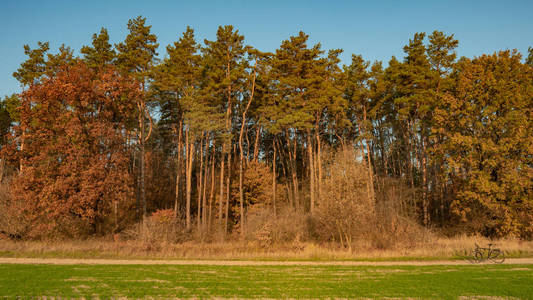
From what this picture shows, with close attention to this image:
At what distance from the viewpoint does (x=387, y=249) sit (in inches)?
671

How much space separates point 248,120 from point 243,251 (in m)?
18.4

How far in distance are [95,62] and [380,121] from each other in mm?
29963

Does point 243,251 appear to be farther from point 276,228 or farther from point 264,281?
point 264,281

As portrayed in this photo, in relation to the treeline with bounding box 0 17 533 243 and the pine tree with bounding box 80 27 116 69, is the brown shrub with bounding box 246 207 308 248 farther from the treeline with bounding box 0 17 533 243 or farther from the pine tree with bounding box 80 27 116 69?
the pine tree with bounding box 80 27 116 69

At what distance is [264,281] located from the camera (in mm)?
9977

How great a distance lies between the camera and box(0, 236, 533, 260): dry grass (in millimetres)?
15992

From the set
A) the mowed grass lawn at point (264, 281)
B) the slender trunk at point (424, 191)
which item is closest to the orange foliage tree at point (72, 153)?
the mowed grass lawn at point (264, 281)

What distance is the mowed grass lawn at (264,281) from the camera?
27.9 ft

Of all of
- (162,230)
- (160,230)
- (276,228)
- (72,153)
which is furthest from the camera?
(72,153)

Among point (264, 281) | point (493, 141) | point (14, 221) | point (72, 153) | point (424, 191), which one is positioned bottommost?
point (264, 281)

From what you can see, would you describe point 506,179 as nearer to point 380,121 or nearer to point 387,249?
point 387,249

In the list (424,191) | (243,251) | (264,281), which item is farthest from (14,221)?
(424,191)

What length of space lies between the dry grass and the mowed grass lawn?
3.39m

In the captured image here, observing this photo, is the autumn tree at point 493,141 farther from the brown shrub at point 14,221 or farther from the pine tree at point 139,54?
the brown shrub at point 14,221
